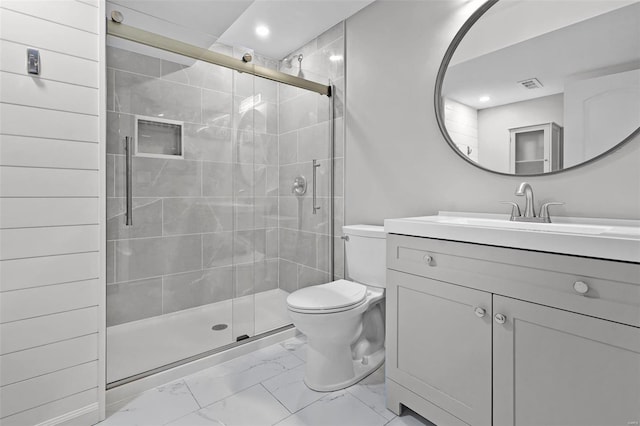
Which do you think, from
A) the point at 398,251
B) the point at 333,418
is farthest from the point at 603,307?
the point at 333,418

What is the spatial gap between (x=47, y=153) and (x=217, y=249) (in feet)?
3.80

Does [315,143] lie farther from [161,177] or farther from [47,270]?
[47,270]

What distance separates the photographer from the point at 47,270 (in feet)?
4.30

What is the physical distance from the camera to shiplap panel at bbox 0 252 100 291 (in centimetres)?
123

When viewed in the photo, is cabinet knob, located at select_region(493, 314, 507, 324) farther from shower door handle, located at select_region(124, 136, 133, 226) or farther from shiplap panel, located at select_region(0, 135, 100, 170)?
shower door handle, located at select_region(124, 136, 133, 226)

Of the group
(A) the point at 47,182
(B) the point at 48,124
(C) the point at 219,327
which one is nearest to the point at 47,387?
(A) the point at 47,182

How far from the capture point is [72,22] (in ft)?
4.39

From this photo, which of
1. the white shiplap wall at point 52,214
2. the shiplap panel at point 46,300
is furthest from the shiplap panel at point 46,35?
the shiplap panel at point 46,300

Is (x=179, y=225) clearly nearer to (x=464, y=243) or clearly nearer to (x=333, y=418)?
(x=333, y=418)

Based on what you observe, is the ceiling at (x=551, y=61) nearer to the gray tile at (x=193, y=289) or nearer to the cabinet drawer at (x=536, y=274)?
the cabinet drawer at (x=536, y=274)

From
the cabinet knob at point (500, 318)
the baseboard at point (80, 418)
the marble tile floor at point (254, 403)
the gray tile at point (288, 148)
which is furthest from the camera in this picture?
the gray tile at point (288, 148)

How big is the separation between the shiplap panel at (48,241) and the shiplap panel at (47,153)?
0.86 ft

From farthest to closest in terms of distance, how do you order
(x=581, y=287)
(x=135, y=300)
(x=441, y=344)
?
(x=135, y=300), (x=441, y=344), (x=581, y=287)

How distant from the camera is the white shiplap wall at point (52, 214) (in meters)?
1.23
